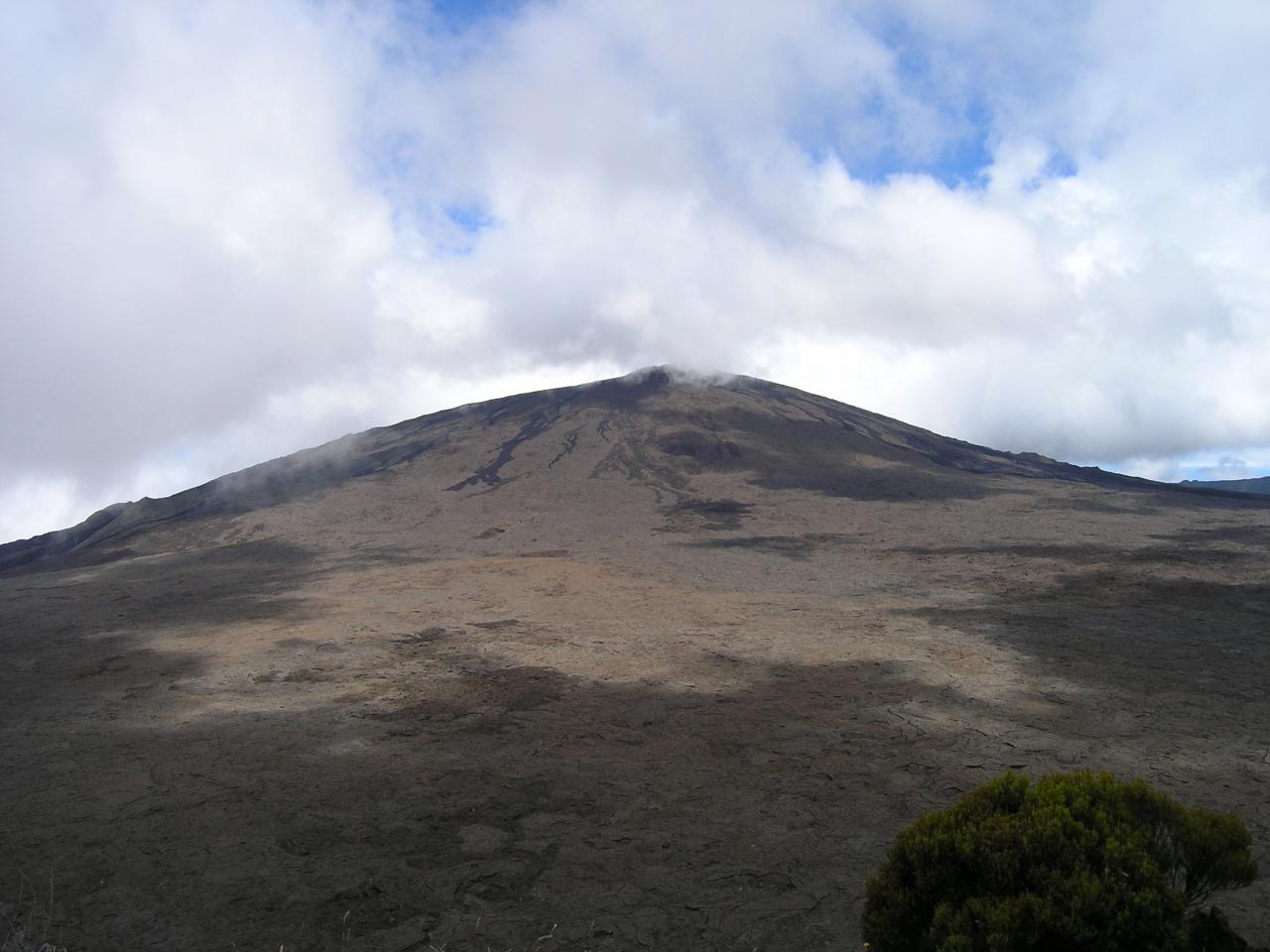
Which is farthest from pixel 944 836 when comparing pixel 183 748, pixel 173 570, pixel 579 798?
pixel 173 570

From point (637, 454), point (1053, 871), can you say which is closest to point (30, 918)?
point (1053, 871)

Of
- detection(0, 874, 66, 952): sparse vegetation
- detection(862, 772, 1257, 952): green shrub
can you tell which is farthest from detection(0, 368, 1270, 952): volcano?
detection(862, 772, 1257, 952): green shrub

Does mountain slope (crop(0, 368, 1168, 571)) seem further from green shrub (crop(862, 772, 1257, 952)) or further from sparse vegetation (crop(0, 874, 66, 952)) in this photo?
green shrub (crop(862, 772, 1257, 952))

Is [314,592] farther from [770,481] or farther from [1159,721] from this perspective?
[770,481]

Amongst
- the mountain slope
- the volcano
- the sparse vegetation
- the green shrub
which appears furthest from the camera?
the mountain slope

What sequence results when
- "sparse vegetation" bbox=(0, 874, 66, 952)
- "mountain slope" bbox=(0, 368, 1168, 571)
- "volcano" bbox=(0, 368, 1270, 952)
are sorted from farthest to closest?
"mountain slope" bbox=(0, 368, 1168, 571)
"volcano" bbox=(0, 368, 1270, 952)
"sparse vegetation" bbox=(0, 874, 66, 952)

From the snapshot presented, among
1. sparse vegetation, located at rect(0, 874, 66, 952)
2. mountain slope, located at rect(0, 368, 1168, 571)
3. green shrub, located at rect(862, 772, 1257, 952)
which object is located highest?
mountain slope, located at rect(0, 368, 1168, 571)

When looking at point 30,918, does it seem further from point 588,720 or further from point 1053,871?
point 1053,871

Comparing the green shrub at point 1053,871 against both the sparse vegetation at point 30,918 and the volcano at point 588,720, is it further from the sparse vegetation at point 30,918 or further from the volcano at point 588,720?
the sparse vegetation at point 30,918
